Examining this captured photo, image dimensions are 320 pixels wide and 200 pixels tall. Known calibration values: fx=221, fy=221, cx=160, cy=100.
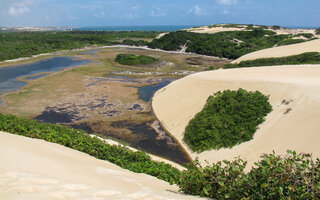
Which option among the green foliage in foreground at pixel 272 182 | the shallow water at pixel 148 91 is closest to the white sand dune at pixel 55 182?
the green foliage in foreground at pixel 272 182

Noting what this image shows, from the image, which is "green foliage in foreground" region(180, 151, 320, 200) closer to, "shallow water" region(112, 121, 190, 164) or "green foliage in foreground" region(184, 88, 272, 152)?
"shallow water" region(112, 121, 190, 164)

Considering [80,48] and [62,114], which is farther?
[80,48]

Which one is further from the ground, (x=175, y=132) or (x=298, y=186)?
(x=298, y=186)

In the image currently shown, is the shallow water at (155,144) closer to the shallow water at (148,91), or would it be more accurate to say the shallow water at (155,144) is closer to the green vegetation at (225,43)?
the shallow water at (148,91)

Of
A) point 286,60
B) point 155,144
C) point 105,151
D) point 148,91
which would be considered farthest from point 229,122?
point 286,60

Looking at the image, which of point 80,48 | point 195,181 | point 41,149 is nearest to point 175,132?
point 41,149

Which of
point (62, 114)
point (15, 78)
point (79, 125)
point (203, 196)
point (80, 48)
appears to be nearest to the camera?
point (203, 196)

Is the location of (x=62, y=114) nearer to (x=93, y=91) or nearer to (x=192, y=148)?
(x=93, y=91)
